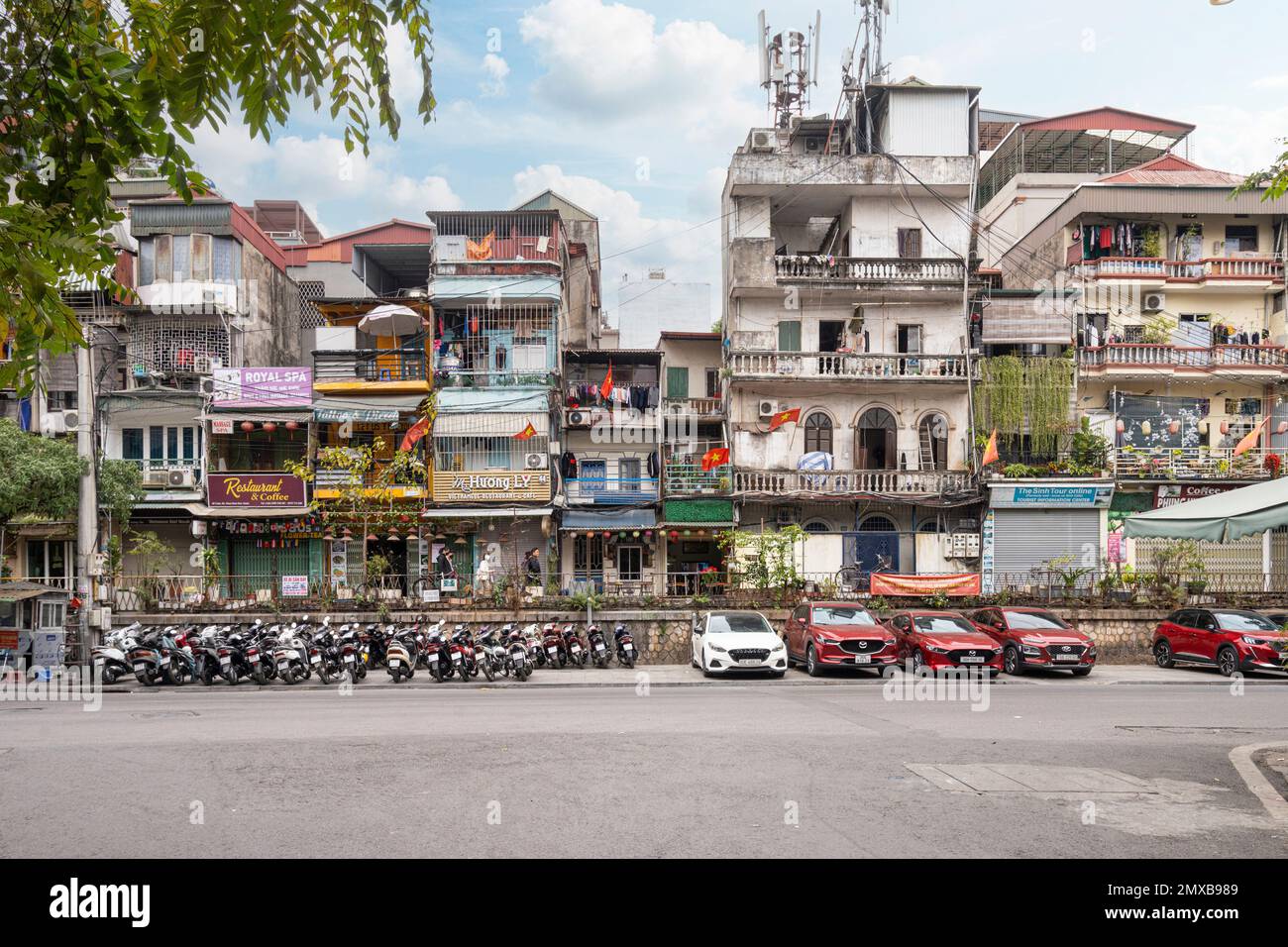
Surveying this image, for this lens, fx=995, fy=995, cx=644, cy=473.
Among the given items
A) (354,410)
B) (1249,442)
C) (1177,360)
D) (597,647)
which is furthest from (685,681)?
(1177,360)

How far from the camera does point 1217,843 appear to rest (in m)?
7.30

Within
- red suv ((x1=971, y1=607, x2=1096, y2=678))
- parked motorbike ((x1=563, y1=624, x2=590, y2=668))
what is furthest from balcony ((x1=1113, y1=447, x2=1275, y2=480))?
parked motorbike ((x1=563, y1=624, x2=590, y2=668))

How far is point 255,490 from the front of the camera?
104ft

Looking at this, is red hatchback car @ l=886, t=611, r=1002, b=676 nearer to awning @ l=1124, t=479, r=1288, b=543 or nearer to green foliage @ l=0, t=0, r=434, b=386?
awning @ l=1124, t=479, r=1288, b=543

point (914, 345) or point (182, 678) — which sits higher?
point (914, 345)

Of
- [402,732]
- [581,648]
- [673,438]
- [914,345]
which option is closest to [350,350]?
[673,438]

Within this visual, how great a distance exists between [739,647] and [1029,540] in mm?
15985

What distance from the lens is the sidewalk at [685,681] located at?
19531 mm

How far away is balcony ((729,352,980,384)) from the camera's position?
3416 centimetres

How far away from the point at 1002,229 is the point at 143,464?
34.3 m

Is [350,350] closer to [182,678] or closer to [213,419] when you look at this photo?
[213,419]

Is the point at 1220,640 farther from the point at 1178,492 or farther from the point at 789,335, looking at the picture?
the point at 789,335
